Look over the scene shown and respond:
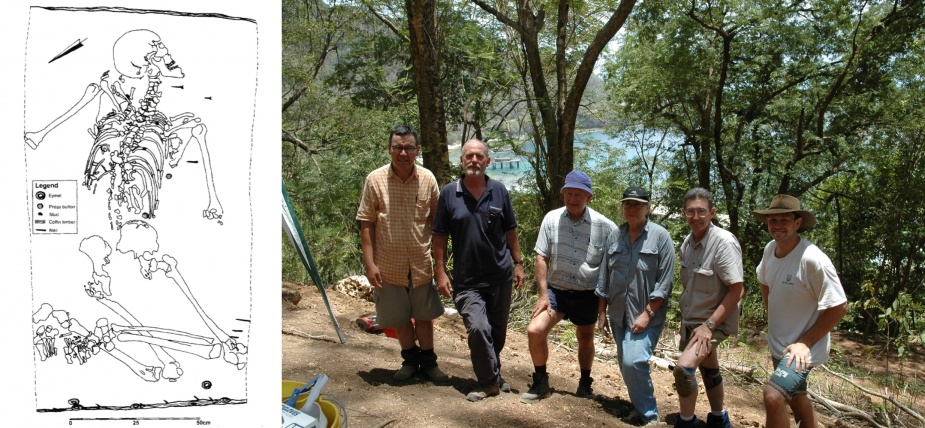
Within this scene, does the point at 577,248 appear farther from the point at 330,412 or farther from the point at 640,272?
the point at 330,412

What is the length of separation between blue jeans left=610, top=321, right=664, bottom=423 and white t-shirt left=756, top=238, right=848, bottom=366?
2.51 feet

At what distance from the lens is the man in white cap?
471 centimetres

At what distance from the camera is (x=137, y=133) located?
220cm

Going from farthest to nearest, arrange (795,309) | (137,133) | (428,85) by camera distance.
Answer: (428,85) < (795,309) < (137,133)

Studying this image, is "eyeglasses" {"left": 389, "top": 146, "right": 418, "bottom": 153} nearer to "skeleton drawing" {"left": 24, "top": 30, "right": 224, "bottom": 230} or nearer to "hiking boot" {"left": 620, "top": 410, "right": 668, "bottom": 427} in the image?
"hiking boot" {"left": 620, "top": 410, "right": 668, "bottom": 427}

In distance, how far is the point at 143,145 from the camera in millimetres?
2203

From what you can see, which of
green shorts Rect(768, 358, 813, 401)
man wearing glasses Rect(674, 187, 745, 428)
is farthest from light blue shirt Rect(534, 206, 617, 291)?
green shorts Rect(768, 358, 813, 401)

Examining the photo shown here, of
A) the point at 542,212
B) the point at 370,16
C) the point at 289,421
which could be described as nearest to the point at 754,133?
the point at 542,212

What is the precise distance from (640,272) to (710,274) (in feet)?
1.46

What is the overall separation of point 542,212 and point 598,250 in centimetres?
902

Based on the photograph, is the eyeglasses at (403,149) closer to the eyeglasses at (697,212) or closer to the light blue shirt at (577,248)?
the light blue shirt at (577,248)

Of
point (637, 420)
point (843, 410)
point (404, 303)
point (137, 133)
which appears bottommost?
point (843, 410)

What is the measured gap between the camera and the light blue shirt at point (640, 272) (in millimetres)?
4410

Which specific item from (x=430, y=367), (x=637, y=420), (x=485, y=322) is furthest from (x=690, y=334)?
(x=430, y=367)
